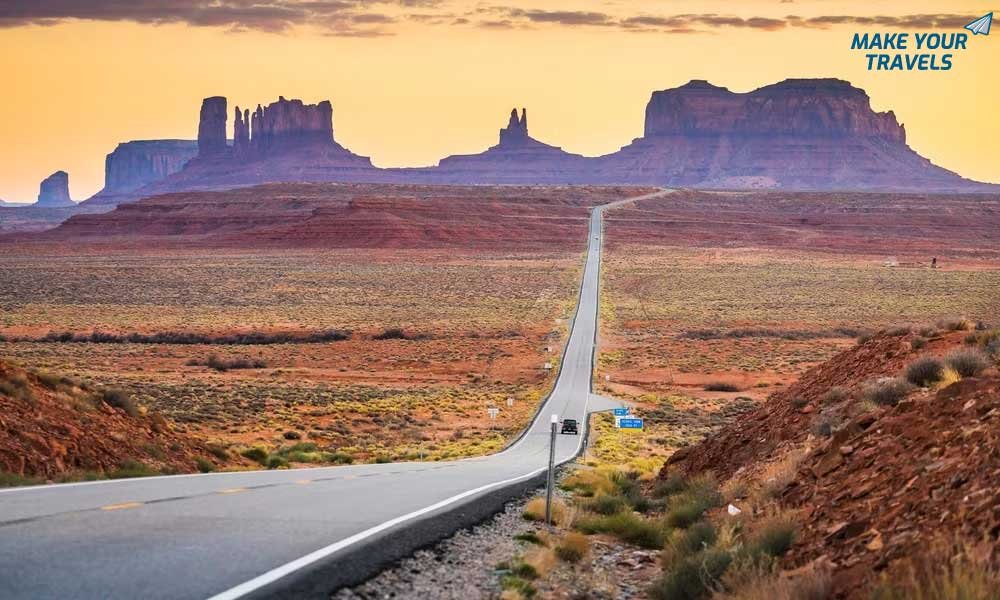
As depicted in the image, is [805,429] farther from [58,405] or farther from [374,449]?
[374,449]

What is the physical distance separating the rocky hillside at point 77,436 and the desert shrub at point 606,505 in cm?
624

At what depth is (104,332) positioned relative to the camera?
217 ft

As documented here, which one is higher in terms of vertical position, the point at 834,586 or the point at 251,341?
the point at 834,586

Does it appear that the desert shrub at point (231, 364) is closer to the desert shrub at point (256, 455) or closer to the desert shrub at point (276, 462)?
the desert shrub at point (256, 455)

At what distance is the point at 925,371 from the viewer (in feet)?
46.5

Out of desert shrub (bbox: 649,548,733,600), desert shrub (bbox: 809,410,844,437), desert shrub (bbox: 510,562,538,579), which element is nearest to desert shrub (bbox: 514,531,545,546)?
desert shrub (bbox: 510,562,538,579)

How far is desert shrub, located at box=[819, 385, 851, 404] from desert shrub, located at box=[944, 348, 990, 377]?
2544mm

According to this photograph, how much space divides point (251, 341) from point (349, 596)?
191ft

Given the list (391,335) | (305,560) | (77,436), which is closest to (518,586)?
(305,560)

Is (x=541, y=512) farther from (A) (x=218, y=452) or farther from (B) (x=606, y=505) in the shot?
(A) (x=218, y=452)

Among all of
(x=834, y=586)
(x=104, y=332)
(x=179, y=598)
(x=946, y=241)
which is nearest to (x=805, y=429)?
(x=834, y=586)

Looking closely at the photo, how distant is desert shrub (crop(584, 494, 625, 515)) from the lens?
14.7m

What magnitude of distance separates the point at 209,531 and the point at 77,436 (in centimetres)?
755

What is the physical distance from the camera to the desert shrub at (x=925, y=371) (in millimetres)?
13836
